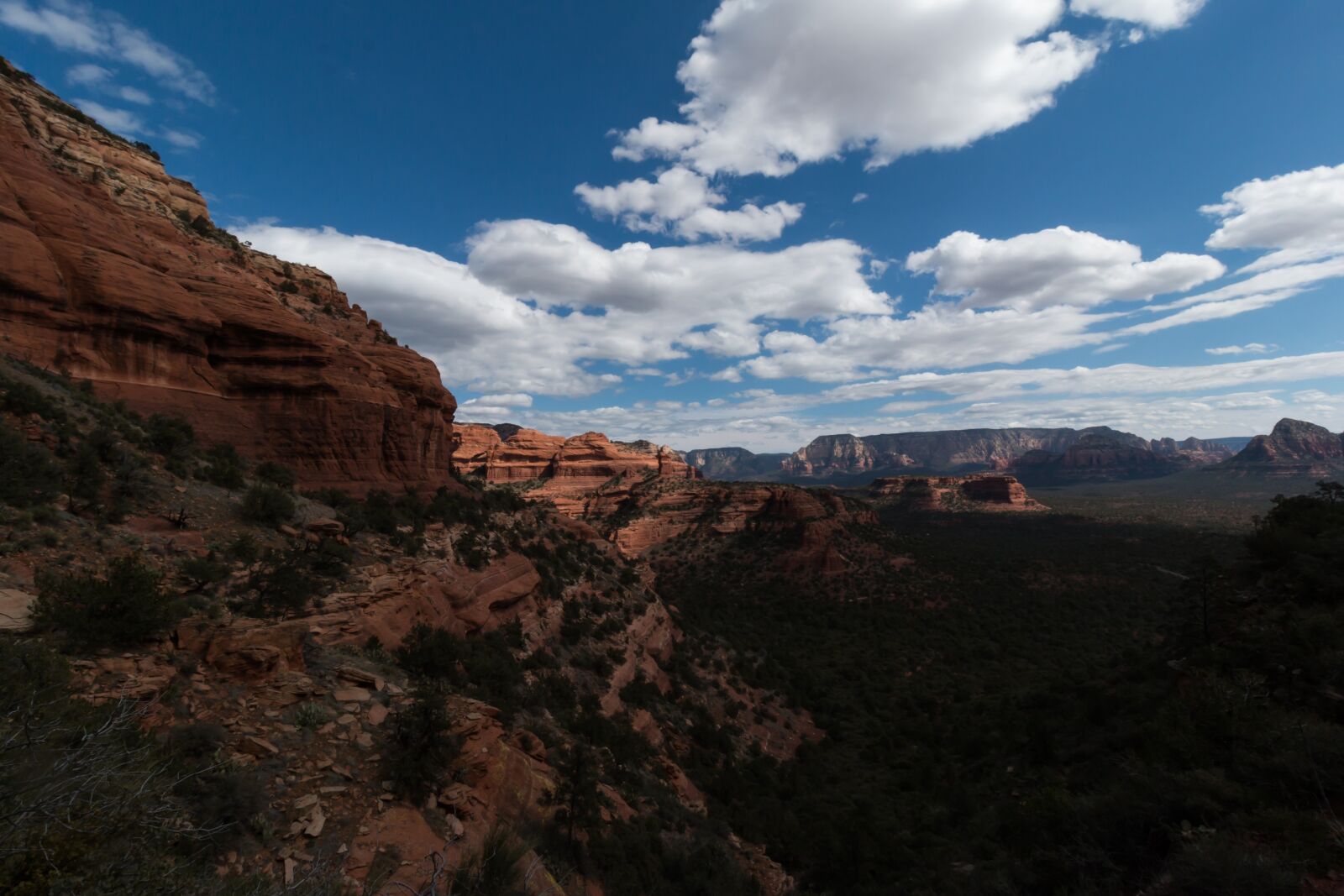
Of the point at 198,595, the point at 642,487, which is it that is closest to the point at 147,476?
the point at 198,595

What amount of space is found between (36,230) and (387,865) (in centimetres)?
2172

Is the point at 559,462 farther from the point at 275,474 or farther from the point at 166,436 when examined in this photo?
the point at 166,436

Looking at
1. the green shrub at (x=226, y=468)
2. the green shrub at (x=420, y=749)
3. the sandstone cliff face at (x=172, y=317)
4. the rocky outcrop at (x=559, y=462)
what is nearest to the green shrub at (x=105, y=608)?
the green shrub at (x=420, y=749)

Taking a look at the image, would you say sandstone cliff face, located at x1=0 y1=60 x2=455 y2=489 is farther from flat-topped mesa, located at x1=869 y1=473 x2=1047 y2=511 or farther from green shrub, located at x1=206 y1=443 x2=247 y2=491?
flat-topped mesa, located at x1=869 y1=473 x2=1047 y2=511

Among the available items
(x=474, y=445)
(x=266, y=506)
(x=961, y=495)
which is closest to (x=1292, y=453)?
(x=961, y=495)

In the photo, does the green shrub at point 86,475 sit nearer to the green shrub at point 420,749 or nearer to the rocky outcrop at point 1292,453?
the green shrub at point 420,749

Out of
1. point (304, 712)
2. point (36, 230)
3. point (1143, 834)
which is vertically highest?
point (36, 230)

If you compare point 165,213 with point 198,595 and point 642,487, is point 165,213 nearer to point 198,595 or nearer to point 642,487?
point 198,595

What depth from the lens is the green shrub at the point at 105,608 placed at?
7.21m

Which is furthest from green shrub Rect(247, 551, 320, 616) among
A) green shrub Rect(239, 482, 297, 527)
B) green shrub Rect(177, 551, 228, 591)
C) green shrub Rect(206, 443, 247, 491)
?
green shrub Rect(206, 443, 247, 491)

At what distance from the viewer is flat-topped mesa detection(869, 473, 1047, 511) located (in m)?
113

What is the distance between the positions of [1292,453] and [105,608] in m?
265

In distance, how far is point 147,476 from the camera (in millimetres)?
13141

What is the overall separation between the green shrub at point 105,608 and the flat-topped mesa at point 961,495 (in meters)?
123
